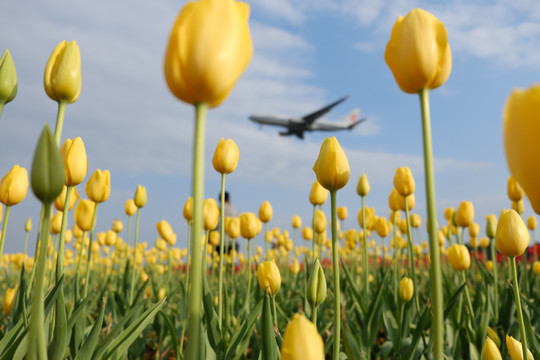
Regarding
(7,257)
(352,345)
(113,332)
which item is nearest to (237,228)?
(113,332)

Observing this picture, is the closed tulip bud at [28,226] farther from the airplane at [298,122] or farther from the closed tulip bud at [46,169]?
the airplane at [298,122]

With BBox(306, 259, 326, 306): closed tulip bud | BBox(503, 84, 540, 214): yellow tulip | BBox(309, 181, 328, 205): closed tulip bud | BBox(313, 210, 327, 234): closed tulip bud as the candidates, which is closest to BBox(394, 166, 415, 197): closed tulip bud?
BBox(309, 181, 328, 205): closed tulip bud

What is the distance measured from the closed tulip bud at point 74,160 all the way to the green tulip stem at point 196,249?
1.07 metres

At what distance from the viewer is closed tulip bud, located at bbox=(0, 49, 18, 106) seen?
151cm

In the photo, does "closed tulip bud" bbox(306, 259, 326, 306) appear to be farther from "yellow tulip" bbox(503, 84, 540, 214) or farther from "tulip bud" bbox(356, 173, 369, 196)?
"tulip bud" bbox(356, 173, 369, 196)

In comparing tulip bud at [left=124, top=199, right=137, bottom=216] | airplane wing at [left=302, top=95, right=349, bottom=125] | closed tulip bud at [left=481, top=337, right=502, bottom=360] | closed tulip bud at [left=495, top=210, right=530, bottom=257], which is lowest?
closed tulip bud at [left=481, top=337, right=502, bottom=360]

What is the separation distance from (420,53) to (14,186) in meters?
1.81

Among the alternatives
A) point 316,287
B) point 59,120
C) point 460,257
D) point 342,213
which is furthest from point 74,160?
point 342,213

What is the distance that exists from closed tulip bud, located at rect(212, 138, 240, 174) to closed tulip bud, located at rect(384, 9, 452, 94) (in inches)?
54.6

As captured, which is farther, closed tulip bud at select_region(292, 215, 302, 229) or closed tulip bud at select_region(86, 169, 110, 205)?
closed tulip bud at select_region(292, 215, 302, 229)

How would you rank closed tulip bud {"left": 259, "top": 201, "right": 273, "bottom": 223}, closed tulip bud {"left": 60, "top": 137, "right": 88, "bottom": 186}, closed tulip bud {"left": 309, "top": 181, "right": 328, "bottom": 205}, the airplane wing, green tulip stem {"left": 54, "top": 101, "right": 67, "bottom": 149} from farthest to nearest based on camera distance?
the airplane wing → closed tulip bud {"left": 259, "top": 201, "right": 273, "bottom": 223} → closed tulip bud {"left": 309, "top": 181, "right": 328, "bottom": 205} → closed tulip bud {"left": 60, "top": 137, "right": 88, "bottom": 186} → green tulip stem {"left": 54, "top": 101, "right": 67, "bottom": 149}

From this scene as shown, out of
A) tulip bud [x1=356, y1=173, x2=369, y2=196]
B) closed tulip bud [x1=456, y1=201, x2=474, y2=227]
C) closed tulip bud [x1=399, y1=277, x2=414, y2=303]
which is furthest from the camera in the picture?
closed tulip bud [x1=456, y1=201, x2=474, y2=227]

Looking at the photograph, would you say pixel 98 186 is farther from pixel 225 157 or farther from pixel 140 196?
pixel 140 196

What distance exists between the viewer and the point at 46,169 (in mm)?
838
